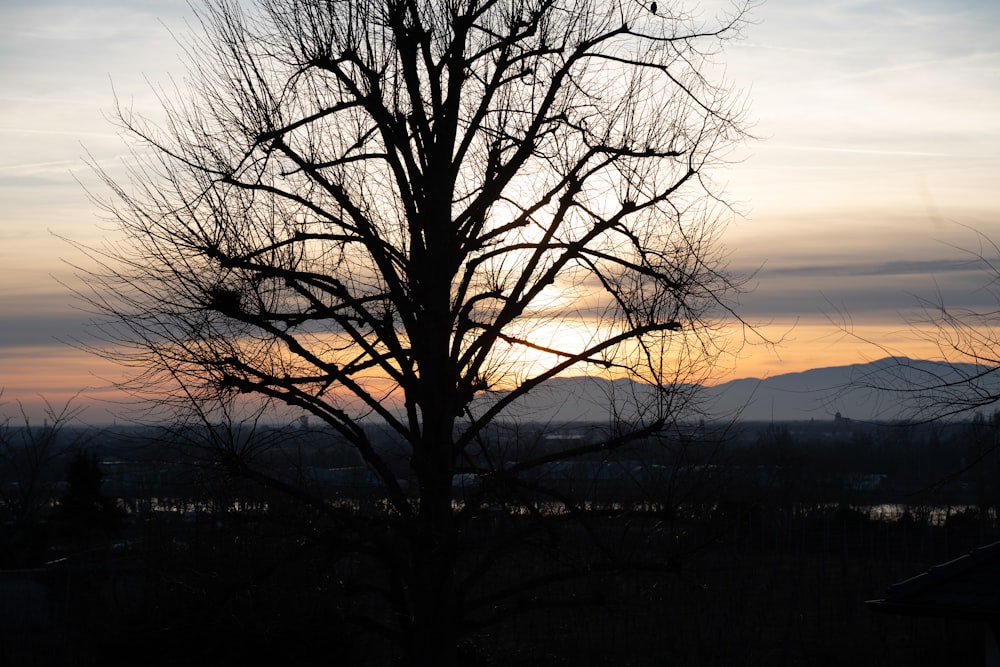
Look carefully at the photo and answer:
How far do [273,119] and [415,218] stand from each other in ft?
4.60

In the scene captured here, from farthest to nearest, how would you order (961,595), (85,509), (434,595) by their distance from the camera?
1. (85,509)
2. (434,595)
3. (961,595)

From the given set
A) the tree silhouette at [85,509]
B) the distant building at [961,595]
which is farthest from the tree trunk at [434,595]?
the tree silhouette at [85,509]

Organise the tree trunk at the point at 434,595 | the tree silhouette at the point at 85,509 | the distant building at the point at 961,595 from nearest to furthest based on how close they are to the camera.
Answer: the distant building at the point at 961,595 → the tree trunk at the point at 434,595 → the tree silhouette at the point at 85,509

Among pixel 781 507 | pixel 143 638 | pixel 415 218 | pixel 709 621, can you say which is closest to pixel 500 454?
pixel 415 218

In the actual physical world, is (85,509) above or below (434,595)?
above

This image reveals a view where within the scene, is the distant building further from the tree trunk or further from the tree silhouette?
the tree silhouette

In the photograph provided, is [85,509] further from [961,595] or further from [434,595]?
[961,595]

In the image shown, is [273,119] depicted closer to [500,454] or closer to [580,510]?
[500,454]

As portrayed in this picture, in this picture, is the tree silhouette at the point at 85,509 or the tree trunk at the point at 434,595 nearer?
the tree trunk at the point at 434,595

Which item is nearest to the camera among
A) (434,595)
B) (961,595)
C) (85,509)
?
(961,595)

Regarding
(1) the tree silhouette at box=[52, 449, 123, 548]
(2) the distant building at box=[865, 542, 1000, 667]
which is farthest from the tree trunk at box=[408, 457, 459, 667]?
(1) the tree silhouette at box=[52, 449, 123, 548]

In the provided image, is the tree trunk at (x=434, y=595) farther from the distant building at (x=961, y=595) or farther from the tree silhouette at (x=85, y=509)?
the tree silhouette at (x=85, y=509)

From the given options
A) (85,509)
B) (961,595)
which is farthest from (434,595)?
(85,509)

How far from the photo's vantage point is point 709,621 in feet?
58.5
